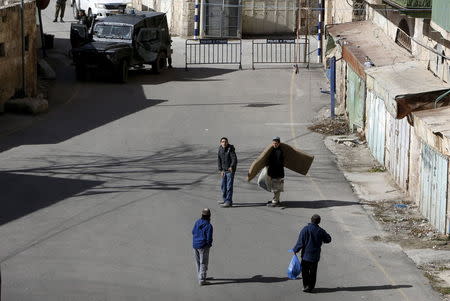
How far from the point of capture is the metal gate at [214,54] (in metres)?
43.8

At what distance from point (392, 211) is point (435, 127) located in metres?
3.46

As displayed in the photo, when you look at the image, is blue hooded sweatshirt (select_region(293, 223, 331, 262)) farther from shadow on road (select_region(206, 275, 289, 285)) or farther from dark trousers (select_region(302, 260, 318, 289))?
shadow on road (select_region(206, 275, 289, 285))

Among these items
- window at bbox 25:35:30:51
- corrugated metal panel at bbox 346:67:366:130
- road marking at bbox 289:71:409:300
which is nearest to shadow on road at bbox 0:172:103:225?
road marking at bbox 289:71:409:300

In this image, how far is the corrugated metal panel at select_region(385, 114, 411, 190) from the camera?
22.8 meters

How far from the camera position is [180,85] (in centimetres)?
3850

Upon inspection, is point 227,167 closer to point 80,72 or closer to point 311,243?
point 311,243

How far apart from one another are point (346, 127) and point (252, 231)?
460 inches

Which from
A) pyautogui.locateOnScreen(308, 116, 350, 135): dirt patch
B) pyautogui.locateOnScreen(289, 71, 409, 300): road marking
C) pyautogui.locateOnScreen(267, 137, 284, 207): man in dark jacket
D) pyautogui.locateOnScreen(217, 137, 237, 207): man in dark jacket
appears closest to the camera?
pyautogui.locateOnScreen(289, 71, 409, 300): road marking

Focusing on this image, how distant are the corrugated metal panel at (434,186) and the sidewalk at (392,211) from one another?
23 cm

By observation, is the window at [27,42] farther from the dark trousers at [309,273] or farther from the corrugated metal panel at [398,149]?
the dark trousers at [309,273]

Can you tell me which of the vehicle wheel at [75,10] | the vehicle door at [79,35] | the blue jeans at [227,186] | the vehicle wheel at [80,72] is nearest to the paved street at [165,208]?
the blue jeans at [227,186]

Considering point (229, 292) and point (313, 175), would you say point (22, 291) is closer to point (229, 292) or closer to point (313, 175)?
point (229, 292)

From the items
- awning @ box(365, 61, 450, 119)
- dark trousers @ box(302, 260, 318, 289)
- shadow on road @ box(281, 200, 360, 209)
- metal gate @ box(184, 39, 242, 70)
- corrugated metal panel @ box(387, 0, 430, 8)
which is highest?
corrugated metal panel @ box(387, 0, 430, 8)

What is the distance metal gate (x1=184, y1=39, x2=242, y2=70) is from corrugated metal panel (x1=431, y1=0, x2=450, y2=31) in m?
22.2
